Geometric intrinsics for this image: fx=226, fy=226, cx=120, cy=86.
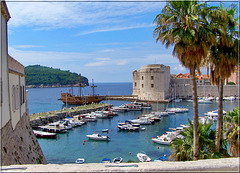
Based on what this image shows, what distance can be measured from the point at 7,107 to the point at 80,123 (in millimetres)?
28706

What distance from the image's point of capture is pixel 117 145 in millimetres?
24500

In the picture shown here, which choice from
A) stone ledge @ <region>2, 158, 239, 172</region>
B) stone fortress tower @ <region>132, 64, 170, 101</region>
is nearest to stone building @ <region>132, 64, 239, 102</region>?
stone fortress tower @ <region>132, 64, 170, 101</region>

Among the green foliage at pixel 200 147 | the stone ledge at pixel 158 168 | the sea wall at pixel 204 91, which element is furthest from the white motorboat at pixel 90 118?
the sea wall at pixel 204 91

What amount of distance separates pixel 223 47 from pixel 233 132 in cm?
302

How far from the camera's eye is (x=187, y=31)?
7129mm

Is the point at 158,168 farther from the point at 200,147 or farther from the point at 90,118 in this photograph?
the point at 90,118

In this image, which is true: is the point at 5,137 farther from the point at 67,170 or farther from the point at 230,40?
the point at 230,40

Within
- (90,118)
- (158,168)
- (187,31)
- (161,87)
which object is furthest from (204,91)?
(158,168)

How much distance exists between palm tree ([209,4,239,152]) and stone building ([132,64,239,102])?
57822mm

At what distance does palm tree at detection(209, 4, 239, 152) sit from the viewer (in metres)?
7.46

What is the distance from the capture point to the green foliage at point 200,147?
298 inches

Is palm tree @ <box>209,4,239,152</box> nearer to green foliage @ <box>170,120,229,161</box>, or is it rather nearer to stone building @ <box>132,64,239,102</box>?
green foliage @ <box>170,120,229,161</box>

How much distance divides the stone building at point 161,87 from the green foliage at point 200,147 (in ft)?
189

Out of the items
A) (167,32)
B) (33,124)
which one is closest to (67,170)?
(167,32)
